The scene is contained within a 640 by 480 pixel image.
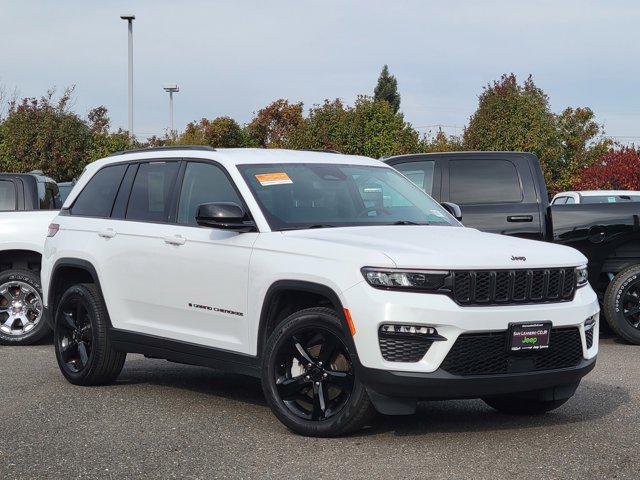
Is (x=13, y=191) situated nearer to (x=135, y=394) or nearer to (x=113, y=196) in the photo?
(x=113, y=196)

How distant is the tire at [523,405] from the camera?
7.21 meters

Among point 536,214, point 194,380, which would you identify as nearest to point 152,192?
point 194,380

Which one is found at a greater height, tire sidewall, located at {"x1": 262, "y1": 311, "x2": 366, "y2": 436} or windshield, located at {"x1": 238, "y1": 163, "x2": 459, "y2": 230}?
windshield, located at {"x1": 238, "y1": 163, "x2": 459, "y2": 230}

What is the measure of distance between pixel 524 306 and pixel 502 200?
5.76 m

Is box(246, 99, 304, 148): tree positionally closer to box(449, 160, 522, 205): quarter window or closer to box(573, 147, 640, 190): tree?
box(573, 147, 640, 190): tree

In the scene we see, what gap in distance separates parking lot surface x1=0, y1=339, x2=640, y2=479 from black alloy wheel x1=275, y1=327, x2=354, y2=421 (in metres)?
0.20

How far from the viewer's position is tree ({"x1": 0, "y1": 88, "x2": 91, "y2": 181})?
33.2m

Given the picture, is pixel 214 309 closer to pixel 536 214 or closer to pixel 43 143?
pixel 536 214

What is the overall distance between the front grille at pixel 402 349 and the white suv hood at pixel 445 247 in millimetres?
418

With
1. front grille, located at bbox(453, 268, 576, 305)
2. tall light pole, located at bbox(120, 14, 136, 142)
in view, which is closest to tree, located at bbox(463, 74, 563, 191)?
tall light pole, located at bbox(120, 14, 136, 142)

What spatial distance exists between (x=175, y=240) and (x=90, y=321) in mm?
1363

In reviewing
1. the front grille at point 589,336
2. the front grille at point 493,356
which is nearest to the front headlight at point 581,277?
the front grille at point 589,336

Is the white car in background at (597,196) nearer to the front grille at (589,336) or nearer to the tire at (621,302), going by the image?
the tire at (621,302)

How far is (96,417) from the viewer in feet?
24.0
